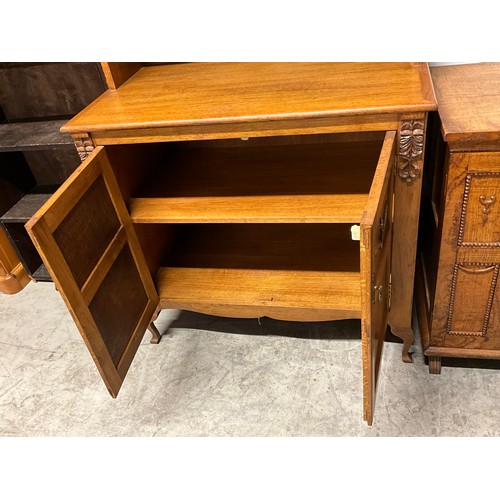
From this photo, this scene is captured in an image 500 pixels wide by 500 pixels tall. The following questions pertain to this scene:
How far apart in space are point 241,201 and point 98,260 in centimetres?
40

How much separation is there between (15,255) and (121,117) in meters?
1.12

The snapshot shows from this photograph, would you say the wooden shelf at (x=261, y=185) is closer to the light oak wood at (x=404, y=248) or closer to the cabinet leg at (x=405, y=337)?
the light oak wood at (x=404, y=248)

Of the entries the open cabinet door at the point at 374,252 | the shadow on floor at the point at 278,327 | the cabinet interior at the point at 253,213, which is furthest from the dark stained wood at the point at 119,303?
the open cabinet door at the point at 374,252

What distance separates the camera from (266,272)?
150cm

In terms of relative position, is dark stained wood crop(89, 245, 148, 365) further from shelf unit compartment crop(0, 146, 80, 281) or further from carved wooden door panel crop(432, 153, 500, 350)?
carved wooden door panel crop(432, 153, 500, 350)

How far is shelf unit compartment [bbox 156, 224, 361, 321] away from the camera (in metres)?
1.39

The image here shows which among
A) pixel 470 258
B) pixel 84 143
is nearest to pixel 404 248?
pixel 470 258

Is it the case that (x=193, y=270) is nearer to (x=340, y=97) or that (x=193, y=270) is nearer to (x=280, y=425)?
(x=280, y=425)

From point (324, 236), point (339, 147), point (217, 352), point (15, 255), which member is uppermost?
point (339, 147)

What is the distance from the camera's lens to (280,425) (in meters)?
1.34

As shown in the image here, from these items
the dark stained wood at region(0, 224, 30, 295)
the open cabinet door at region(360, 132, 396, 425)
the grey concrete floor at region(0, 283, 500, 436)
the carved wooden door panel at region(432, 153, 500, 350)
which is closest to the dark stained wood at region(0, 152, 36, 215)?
the dark stained wood at region(0, 224, 30, 295)

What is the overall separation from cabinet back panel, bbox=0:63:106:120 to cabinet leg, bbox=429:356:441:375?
1.40 metres

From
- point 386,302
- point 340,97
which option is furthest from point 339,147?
point 386,302

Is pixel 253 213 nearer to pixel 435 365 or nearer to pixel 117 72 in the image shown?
pixel 117 72
